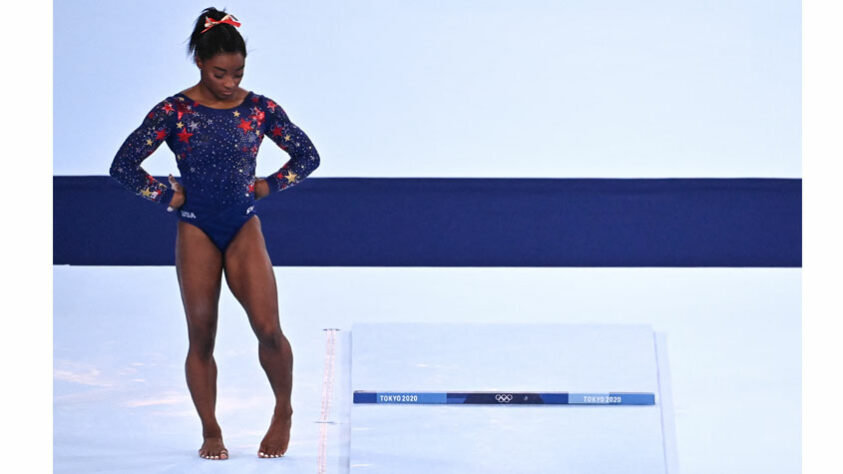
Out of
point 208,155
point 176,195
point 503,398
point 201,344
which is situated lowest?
point 503,398

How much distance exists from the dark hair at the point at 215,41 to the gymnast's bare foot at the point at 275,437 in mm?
1093

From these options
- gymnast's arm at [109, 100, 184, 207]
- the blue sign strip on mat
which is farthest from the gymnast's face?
the blue sign strip on mat

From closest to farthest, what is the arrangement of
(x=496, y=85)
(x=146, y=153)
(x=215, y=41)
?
1. (x=215, y=41)
2. (x=146, y=153)
3. (x=496, y=85)

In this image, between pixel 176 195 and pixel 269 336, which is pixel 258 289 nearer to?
pixel 269 336

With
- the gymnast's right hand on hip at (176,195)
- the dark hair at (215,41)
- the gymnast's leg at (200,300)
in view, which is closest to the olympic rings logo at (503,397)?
the gymnast's leg at (200,300)

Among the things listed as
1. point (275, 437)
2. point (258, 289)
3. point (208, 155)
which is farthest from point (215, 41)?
point (275, 437)

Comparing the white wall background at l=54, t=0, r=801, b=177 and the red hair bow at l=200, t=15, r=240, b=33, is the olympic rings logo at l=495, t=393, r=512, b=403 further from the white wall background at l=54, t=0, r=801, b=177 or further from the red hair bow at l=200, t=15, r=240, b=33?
the white wall background at l=54, t=0, r=801, b=177

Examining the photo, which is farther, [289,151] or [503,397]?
[289,151]

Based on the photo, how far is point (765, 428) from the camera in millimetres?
4559

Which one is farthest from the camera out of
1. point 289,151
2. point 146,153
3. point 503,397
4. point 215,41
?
point 289,151

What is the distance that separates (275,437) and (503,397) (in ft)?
2.83

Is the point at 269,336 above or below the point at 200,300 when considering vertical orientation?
below

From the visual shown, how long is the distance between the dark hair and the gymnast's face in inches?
0.5

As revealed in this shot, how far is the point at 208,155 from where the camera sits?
3.87 meters
